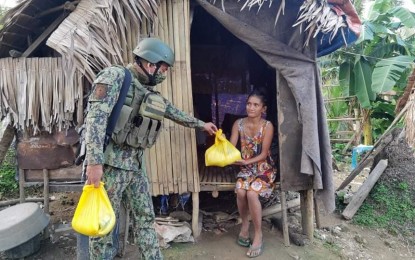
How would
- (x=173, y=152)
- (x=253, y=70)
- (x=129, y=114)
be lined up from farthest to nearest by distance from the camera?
(x=253, y=70), (x=173, y=152), (x=129, y=114)

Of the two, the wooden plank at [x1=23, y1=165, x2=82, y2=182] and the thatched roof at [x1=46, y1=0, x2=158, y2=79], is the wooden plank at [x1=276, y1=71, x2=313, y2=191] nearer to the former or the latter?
the thatched roof at [x1=46, y1=0, x2=158, y2=79]

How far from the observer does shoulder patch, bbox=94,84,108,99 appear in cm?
233

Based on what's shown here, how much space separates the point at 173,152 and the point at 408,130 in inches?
175

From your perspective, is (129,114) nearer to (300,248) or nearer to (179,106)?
(179,106)

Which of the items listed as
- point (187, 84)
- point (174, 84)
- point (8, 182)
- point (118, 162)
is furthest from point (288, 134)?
point (8, 182)

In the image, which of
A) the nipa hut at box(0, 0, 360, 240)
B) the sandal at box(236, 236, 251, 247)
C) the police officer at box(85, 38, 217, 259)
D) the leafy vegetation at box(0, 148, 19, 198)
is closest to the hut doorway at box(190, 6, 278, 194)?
the nipa hut at box(0, 0, 360, 240)

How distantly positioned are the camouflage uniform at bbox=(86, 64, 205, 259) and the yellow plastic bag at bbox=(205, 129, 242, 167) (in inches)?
13.2

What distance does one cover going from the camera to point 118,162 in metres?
2.62

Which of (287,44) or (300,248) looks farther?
(300,248)

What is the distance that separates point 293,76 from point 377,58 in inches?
152

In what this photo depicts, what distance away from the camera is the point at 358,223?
467cm

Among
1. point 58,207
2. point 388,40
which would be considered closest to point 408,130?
point 388,40

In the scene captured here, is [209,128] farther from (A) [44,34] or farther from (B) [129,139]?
(A) [44,34]

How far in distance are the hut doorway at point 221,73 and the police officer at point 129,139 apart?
2.48m
